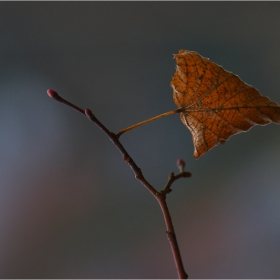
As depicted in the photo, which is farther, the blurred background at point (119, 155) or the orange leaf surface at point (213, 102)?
the blurred background at point (119, 155)

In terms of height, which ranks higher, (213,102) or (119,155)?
(119,155)

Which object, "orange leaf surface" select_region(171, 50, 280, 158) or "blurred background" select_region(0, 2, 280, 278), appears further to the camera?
"blurred background" select_region(0, 2, 280, 278)

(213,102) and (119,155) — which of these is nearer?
(213,102)

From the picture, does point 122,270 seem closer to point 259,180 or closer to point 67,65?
point 259,180

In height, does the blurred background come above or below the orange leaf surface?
above
